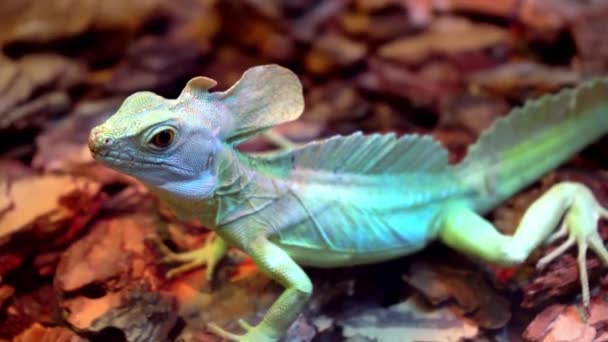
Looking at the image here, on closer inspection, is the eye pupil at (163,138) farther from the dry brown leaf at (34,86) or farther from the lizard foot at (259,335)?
the dry brown leaf at (34,86)

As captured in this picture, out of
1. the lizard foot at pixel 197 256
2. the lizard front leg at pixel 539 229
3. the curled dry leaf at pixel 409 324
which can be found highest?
the lizard front leg at pixel 539 229

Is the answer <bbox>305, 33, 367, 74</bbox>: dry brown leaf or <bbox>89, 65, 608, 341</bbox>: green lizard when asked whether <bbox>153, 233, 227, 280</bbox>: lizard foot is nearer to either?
<bbox>89, 65, 608, 341</bbox>: green lizard

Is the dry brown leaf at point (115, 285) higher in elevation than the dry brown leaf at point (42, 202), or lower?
lower

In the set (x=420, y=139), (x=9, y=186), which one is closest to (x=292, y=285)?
(x=420, y=139)

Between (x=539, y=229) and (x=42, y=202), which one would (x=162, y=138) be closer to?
(x=42, y=202)

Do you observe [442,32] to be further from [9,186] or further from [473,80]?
[9,186]

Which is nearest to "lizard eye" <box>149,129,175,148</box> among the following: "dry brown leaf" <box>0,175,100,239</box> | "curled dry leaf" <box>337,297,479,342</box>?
"dry brown leaf" <box>0,175,100,239</box>

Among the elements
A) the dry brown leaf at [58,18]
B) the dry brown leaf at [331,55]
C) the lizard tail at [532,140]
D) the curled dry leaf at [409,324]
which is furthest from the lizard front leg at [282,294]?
the dry brown leaf at [58,18]
